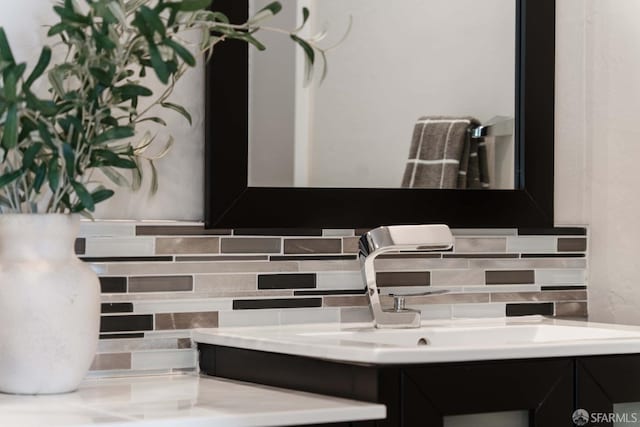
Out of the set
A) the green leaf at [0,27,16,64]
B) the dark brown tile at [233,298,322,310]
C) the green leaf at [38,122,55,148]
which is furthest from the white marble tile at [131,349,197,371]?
the green leaf at [0,27,16,64]

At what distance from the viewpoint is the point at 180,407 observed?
1426 mm

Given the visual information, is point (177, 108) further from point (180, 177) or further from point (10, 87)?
point (10, 87)

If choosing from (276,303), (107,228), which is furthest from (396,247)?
(107,228)

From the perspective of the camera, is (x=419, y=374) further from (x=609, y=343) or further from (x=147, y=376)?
(x=147, y=376)

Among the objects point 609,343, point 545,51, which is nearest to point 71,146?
point 609,343

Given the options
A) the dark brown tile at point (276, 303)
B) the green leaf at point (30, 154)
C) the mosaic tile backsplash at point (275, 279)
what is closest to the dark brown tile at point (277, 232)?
the mosaic tile backsplash at point (275, 279)

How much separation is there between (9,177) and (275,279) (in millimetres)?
528

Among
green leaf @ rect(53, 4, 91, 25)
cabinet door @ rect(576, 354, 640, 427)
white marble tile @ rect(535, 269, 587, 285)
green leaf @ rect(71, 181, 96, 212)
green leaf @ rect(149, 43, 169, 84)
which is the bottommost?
cabinet door @ rect(576, 354, 640, 427)

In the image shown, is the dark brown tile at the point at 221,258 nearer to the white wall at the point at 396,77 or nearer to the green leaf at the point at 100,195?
the white wall at the point at 396,77

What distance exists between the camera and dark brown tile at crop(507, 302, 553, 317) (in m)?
2.06

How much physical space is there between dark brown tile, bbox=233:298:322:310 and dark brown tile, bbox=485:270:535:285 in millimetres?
332

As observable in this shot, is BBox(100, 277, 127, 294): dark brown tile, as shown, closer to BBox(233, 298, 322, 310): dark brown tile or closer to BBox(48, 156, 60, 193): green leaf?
BBox(233, 298, 322, 310): dark brown tile

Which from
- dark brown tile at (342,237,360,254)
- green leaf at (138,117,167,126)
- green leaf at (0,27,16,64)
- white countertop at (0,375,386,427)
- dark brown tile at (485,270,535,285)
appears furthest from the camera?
dark brown tile at (485,270,535,285)

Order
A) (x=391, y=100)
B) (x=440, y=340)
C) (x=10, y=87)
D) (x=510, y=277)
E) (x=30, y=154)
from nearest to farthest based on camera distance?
(x=10, y=87) → (x=30, y=154) → (x=440, y=340) → (x=391, y=100) → (x=510, y=277)
